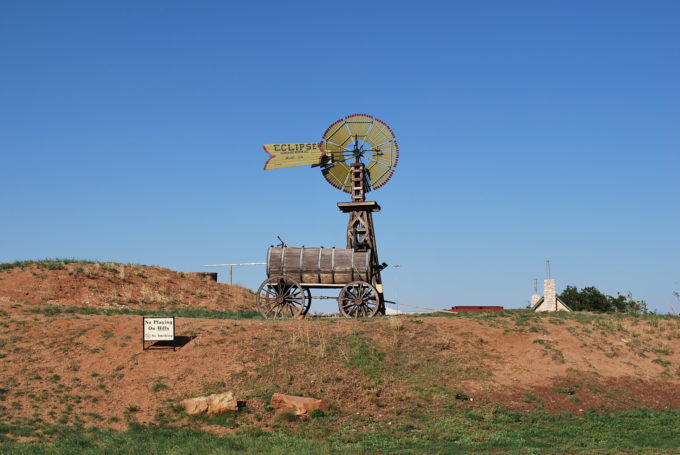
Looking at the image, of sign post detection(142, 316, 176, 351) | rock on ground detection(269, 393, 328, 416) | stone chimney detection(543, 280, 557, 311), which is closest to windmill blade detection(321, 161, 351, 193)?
sign post detection(142, 316, 176, 351)

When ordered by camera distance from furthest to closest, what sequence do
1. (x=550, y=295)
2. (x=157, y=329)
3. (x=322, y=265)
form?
(x=550, y=295) < (x=322, y=265) < (x=157, y=329)

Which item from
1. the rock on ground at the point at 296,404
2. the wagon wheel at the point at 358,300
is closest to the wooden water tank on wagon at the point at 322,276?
the wagon wheel at the point at 358,300

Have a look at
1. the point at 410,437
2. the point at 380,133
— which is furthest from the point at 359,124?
the point at 410,437

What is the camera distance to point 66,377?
69.2ft

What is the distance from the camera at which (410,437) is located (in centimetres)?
1778

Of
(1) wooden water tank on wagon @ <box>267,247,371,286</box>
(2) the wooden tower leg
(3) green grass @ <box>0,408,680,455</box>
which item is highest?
(2) the wooden tower leg

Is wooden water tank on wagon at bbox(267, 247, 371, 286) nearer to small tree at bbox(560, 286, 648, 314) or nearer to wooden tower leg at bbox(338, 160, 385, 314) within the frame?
wooden tower leg at bbox(338, 160, 385, 314)

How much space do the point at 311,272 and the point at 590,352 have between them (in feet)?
35.6

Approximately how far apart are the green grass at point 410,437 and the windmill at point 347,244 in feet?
33.5

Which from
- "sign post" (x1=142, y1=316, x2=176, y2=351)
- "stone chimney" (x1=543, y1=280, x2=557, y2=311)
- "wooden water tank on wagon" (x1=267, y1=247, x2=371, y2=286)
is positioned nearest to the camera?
"sign post" (x1=142, y1=316, x2=176, y2=351)

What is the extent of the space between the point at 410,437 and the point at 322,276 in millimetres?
12062

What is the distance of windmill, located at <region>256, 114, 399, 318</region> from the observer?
2919cm

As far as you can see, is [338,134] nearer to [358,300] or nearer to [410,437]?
[358,300]

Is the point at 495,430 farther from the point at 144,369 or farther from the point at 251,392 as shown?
the point at 144,369
